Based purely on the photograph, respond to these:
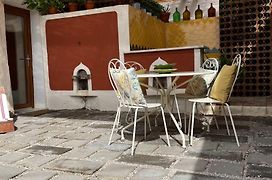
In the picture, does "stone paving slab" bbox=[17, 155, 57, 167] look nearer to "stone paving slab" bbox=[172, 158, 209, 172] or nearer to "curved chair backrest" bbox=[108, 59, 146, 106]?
"curved chair backrest" bbox=[108, 59, 146, 106]

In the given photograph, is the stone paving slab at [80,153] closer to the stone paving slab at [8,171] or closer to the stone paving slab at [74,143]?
the stone paving slab at [74,143]

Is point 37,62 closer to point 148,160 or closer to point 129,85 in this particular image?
point 129,85

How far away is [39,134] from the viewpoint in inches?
141

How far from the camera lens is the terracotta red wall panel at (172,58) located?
474 cm

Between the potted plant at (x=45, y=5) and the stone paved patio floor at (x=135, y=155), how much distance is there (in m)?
2.89

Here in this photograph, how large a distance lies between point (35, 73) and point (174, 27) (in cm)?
344

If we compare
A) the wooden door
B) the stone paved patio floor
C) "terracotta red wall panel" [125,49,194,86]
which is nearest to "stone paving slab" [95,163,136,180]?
the stone paved patio floor

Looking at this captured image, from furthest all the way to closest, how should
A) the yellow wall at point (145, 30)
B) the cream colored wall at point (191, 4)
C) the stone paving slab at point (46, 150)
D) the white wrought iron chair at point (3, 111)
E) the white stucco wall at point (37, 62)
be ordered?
1. the cream colored wall at point (191, 4)
2. the white stucco wall at point (37, 62)
3. the yellow wall at point (145, 30)
4. the white wrought iron chair at point (3, 111)
5. the stone paving slab at point (46, 150)

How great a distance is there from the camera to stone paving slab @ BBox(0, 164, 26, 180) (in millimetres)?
2164

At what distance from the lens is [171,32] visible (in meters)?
6.89

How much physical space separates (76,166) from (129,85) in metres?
0.84

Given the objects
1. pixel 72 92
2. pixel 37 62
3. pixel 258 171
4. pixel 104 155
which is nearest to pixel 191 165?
pixel 258 171

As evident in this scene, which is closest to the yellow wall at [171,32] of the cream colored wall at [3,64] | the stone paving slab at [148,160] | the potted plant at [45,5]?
the potted plant at [45,5]

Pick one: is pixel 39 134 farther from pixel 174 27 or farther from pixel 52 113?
pixel 174 27
